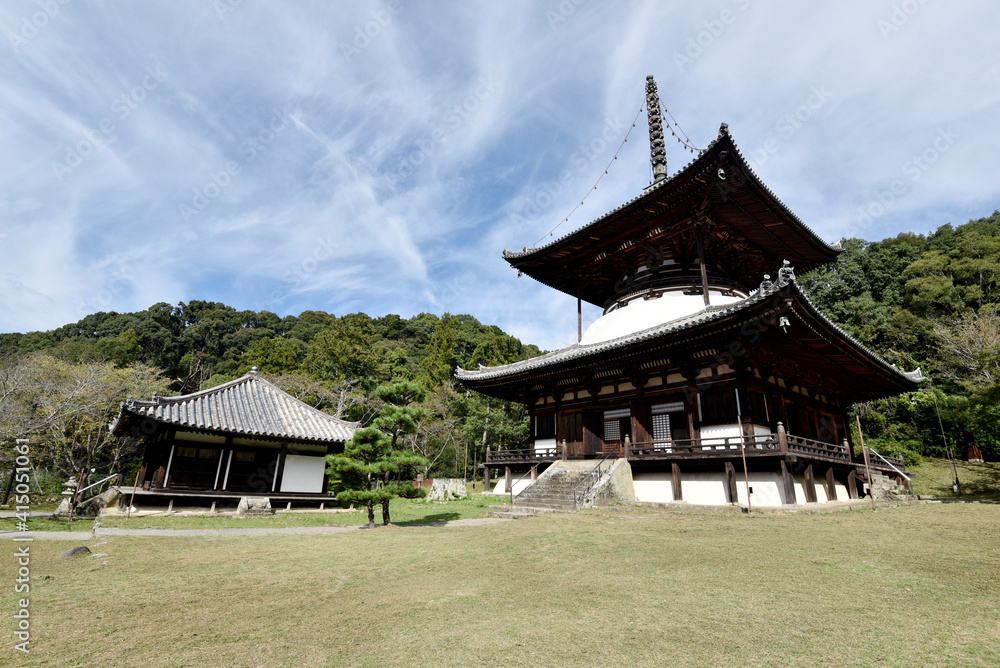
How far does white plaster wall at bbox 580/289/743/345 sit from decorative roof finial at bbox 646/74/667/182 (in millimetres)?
6559

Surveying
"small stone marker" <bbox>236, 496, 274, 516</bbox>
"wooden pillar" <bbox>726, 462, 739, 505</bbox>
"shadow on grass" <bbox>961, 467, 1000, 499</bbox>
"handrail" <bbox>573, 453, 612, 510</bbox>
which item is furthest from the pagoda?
"small stone marker" <bbox>236, 496, 274, 516</bbox>

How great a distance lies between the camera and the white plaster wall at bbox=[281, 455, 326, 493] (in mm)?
18281

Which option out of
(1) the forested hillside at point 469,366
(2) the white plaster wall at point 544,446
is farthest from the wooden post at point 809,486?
(1) the forested hillside at point 469,366

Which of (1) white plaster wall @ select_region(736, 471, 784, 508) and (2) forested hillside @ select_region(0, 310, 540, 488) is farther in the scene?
(2) forested hillside @ select_region(0, 310, 540, 488)

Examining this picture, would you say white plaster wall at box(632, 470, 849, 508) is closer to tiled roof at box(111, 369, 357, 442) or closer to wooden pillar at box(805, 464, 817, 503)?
wooden pillar at box(805, 464, 817, 503)

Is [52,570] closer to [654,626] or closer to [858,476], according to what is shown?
[654,626]

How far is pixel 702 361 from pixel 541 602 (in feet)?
39.4

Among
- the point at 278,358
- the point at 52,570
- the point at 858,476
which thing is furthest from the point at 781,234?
the point at 278,358

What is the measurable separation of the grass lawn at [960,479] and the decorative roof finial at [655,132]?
19477 millimetres

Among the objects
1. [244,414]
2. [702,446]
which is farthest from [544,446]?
[244,414]

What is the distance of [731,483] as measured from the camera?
1345cm

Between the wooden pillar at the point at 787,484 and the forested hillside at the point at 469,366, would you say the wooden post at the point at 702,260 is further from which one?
the forested hillside at the point at 469,366

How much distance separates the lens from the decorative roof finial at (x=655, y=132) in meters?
22.2

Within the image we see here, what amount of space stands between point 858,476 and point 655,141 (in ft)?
55.5
